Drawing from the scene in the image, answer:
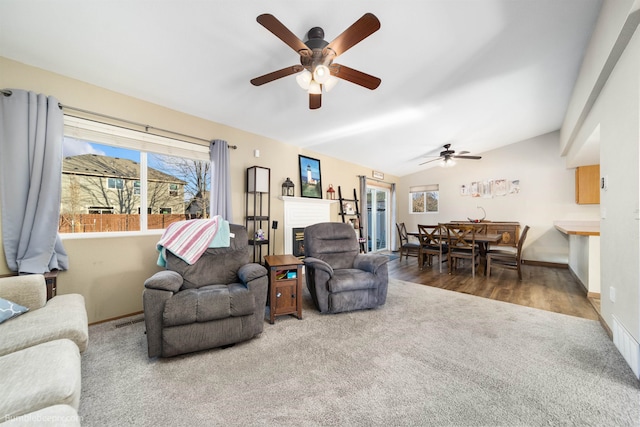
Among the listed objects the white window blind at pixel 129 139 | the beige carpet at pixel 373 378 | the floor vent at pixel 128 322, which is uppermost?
the white window blind at pixel 129 139

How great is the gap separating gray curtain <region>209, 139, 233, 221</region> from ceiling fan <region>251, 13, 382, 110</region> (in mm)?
1482

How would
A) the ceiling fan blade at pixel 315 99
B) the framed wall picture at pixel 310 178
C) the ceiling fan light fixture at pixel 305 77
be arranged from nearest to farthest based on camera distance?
the ceiling fan light fixture at pixel 305 77 → the ceiling fan blade at pixel 315 99 → the framed wall picture at pixel 310 178

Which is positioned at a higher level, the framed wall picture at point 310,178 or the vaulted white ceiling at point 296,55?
the vaulted white ceiling at point 296,55

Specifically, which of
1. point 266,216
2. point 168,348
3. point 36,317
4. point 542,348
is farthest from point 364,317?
point 36,317

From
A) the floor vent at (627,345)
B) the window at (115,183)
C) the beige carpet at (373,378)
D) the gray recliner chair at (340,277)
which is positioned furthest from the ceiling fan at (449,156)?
the window at (115,183)

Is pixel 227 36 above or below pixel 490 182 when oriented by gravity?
above

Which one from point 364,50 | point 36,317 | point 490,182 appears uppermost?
point 364,50

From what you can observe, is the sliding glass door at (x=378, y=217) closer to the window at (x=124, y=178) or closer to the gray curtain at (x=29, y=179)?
the window at (x=124, y=178)

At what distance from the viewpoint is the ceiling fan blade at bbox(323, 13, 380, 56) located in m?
1.49

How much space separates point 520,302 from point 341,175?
382 cm

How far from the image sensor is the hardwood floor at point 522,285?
307cm

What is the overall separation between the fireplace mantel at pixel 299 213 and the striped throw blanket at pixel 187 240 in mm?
1738

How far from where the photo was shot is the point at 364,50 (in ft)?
7.57

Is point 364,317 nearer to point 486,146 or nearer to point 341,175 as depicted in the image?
point 341,175
